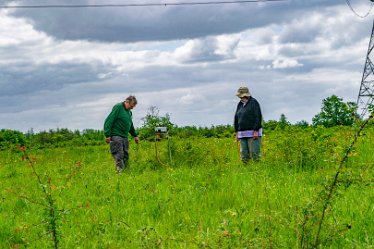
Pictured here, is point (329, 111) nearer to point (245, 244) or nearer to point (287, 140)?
point (287, 140)

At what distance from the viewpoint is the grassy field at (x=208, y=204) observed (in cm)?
561

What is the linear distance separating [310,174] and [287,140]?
61.0 inches

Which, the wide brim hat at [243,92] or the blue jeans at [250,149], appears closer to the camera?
the blue jeans at [250,149]

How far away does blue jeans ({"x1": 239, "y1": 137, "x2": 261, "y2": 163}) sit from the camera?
507 inches

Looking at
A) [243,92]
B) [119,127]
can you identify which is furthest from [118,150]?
[243,92]

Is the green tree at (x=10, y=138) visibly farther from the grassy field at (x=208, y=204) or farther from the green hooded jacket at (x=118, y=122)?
the green hooded jacket at (x=118, y=122)

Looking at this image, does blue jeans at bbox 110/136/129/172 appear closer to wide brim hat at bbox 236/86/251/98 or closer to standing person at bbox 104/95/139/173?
standing person at bbox 104/95/139/173

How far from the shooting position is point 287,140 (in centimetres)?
1204

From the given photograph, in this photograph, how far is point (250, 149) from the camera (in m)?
13.1

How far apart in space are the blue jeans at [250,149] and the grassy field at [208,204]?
1.38 feet

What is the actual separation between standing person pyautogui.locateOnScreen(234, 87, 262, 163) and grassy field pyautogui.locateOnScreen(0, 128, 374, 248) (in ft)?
1.51

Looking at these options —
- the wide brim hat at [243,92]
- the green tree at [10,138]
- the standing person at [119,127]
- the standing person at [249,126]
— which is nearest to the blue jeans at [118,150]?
the standing person at [119,127]

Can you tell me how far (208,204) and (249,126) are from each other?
4984 millimetres

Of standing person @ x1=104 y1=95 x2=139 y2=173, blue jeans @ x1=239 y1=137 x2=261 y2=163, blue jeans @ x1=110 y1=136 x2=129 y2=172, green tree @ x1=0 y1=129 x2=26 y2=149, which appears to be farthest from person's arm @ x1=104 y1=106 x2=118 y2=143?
green tree @ x1=0 y1=129 x2=26 y2=149
